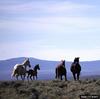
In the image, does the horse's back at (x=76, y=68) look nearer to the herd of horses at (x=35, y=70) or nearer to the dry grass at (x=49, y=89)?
the herd of horses at (x=35, y=70)

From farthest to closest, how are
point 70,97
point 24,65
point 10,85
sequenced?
point 24,65
point 10,85
point 70,97

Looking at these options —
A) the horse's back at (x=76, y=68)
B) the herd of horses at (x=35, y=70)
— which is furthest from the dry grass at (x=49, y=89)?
the herd of horses at (x=35, y=70)

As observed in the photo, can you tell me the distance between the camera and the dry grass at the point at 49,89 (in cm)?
3304

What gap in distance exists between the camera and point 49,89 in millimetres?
35250

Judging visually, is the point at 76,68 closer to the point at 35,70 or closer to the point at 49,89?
the point at 49,89

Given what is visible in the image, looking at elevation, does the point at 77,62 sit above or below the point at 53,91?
above

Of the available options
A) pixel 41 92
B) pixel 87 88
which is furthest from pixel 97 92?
pixel 41 92

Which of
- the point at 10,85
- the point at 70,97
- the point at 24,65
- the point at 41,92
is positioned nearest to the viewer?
the point at 70,97

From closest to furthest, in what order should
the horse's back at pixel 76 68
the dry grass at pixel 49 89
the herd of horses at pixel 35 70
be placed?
the dry grass at pixel 49 89
the horse's back at pixel 76 68
the herd of horses at pixel 35 70

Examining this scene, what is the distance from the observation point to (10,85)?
122ft

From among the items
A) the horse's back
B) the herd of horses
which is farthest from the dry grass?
the herd of horses

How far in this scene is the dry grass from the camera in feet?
108

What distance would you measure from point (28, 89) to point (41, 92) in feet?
3.93

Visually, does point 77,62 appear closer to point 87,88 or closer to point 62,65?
point 62,65
